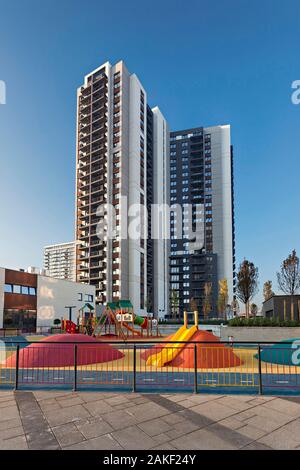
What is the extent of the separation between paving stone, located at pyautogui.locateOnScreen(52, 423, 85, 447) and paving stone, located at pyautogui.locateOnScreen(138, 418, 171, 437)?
3.81ft

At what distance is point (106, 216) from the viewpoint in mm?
79500

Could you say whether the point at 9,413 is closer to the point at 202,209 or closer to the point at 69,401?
the point at 69,401

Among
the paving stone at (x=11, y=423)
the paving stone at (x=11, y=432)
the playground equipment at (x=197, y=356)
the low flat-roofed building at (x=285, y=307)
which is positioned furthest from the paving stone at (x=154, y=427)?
the low flat-roofed building at (x=285, y=307)

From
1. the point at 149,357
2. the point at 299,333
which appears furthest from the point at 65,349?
the point at 299,333

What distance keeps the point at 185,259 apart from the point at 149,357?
3812 inches

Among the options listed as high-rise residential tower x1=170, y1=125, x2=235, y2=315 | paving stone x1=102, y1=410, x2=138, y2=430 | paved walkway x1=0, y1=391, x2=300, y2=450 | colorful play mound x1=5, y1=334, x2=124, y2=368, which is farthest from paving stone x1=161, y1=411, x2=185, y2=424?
high-rise residential tower x1=170, y1=125, x2=235, y2=315

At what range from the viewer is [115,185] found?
81250 millimetres

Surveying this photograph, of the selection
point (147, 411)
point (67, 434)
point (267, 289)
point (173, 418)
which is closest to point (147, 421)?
point (173, 418)

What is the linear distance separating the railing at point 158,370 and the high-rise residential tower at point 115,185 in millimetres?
61606

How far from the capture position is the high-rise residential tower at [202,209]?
345 feet

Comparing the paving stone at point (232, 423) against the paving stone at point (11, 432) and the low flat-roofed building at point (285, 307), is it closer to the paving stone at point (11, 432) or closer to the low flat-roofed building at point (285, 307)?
the paving stone at point (11, 432)

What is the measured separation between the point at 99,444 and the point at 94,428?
833 mm

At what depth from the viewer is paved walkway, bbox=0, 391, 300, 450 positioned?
5676 millimetres
